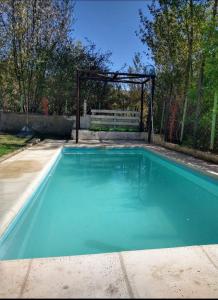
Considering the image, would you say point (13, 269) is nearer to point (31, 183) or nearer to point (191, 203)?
point (31, 183)

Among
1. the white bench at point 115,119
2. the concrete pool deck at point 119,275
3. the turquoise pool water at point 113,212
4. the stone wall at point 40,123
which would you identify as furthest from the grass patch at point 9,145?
the concrete pool deck at point 119,275

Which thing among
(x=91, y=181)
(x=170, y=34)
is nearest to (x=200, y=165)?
(x=91, y=181)

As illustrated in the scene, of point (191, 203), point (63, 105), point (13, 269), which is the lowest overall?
point (191, 203)

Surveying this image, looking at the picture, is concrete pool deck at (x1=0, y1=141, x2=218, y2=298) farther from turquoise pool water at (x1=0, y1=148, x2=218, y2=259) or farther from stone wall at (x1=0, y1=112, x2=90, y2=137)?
stone wall at (x1=0, y1=112, x2=90, y2=137)

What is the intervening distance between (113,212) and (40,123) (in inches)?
377

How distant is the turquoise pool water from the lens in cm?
324

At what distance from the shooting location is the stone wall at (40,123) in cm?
1307

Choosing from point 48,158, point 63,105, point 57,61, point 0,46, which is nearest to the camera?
point 48,158

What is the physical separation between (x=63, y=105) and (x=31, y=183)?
1048 cm

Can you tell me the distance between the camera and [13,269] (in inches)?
87.7

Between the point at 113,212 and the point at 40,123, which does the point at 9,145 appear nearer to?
the point at 40,123

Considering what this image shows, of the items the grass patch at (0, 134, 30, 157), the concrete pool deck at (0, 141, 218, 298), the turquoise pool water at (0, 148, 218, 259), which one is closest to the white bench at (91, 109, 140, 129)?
the grass patch at (0, 134, 30, 157)

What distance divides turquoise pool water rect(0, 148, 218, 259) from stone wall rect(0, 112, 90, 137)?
593cm

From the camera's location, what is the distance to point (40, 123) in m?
13.2
